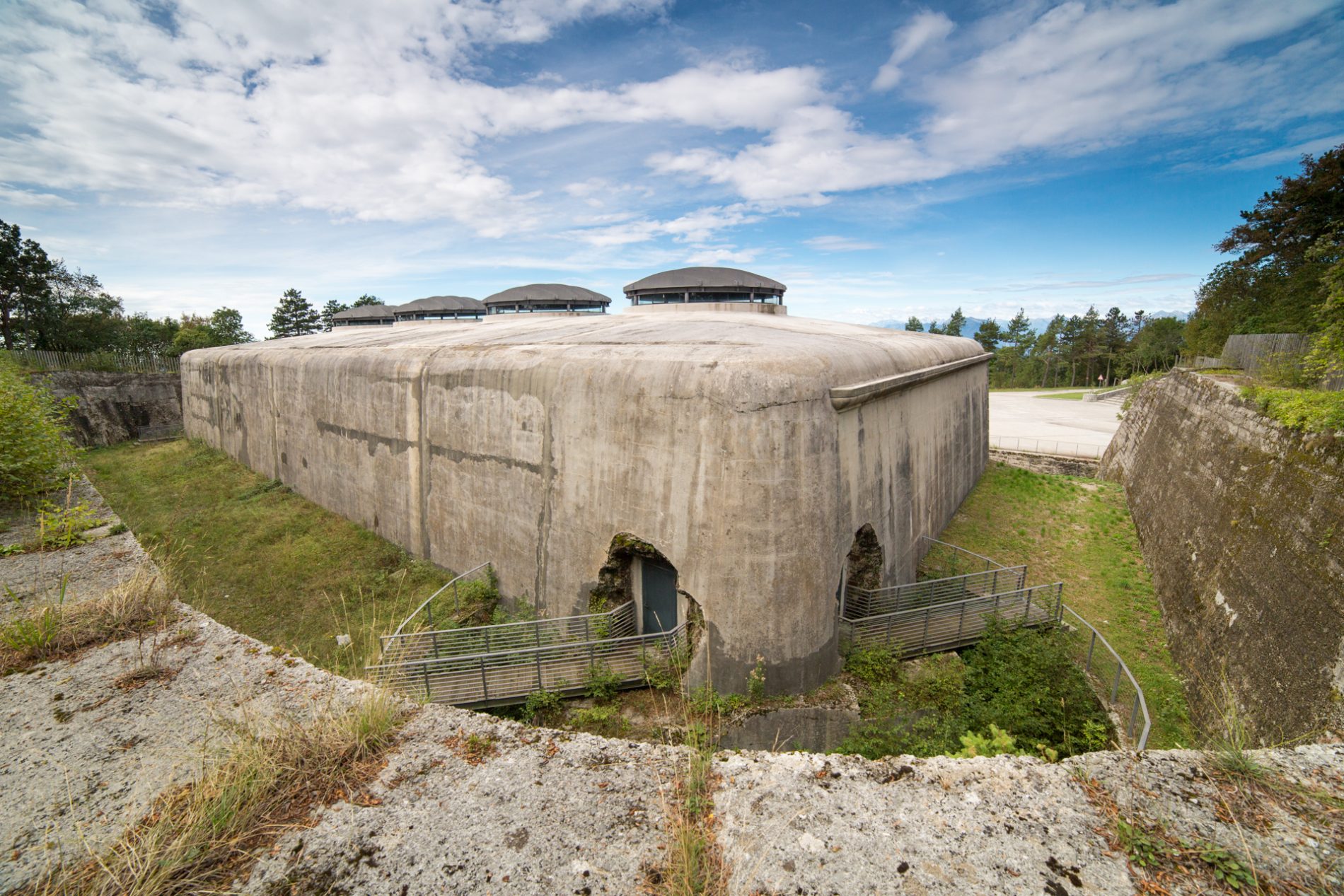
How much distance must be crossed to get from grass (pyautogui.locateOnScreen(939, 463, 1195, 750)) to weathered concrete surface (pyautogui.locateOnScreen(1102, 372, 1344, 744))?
31cm

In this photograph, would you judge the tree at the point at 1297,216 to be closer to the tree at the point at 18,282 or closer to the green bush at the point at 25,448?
the green bush at the point at 25,448

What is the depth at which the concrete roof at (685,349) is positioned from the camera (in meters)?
7.55

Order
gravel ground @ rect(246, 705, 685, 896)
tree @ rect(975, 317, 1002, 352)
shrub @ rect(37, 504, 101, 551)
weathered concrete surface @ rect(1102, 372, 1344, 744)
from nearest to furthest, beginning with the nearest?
gravel ground @ rect(246, 705, 685, 896) → shrub @ rect(37, 504, 101, 551) → weathered concrete surface @ rect(1102, 372, 1344, 744) → tree @ rect(975, 317, 1002, 352)

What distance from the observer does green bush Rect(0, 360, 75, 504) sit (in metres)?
7.17

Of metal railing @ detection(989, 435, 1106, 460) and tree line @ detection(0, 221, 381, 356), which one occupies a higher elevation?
tree line @ detection(0, 221, 381, 356)

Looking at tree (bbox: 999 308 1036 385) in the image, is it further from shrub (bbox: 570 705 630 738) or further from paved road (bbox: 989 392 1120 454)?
shrub (bbox: 570 705 630 738)

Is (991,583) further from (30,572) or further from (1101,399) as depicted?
(1101,399)

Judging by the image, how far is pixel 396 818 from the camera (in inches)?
97.0

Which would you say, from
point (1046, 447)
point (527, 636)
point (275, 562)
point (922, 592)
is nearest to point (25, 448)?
point (275, 562)

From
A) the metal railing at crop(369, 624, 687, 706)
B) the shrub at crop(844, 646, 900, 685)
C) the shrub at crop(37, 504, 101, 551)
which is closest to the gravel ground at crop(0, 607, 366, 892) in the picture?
the shrub at crop(37, 504, 101, 551)

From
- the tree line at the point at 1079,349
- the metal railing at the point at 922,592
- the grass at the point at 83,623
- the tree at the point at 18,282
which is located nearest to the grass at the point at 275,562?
the grass at the point at 83,623

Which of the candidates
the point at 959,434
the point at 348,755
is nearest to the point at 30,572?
the point at 348,755

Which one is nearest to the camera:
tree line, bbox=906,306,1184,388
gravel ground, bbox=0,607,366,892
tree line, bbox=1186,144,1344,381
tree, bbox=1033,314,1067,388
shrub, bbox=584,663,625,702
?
gravel ground, bbox=0,607,366,892

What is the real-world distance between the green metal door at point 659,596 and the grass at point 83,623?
5.62 m
